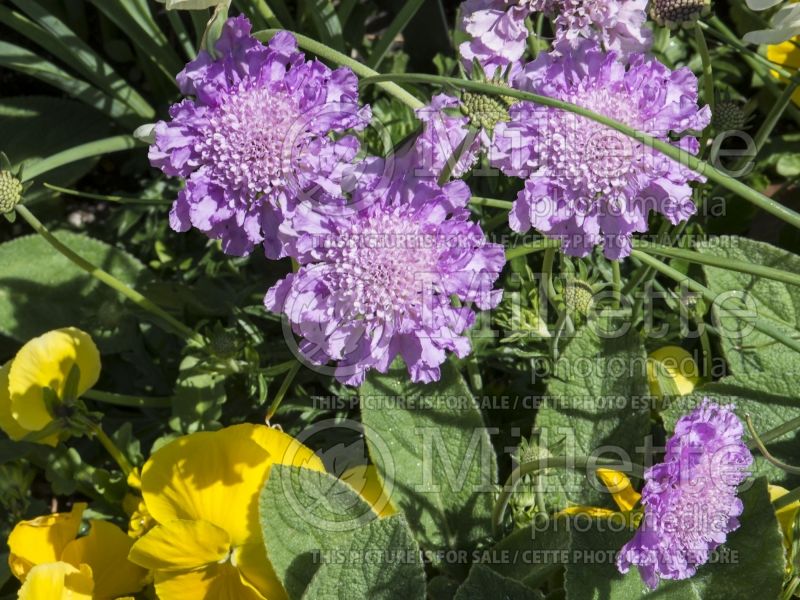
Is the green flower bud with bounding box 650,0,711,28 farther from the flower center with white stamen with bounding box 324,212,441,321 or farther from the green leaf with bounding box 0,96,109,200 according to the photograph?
the green leaf with bounding box 0,96,109,200

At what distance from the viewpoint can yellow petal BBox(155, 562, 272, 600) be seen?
1.15 m

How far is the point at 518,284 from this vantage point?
4.33 feet

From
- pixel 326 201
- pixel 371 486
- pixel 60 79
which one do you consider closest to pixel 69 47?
pixel 60 79

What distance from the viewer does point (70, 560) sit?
1.18 metres

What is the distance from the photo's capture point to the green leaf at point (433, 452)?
1229 millimetres

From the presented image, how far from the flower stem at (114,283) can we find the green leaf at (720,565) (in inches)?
22.0

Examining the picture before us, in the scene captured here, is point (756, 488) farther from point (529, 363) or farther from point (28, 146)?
point (28, 146)

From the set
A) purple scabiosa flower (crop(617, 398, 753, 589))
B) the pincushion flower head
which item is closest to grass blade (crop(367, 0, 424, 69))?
the pincushion flower head

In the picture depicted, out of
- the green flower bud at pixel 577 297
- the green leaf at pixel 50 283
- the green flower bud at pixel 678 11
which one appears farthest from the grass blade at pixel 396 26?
the green leaf at pixel 50 283

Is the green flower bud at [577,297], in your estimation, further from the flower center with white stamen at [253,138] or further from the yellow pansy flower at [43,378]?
the yellow pansy flower at [43,378]

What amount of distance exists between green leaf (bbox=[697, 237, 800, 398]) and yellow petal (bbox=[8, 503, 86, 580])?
2.88 feet

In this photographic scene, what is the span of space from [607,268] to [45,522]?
85 cm

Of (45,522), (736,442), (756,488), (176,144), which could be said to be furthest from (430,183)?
(45,522)

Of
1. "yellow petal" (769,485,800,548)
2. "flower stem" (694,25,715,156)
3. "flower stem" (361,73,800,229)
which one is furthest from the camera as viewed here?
"yellow petal" (769,485,800,548)
